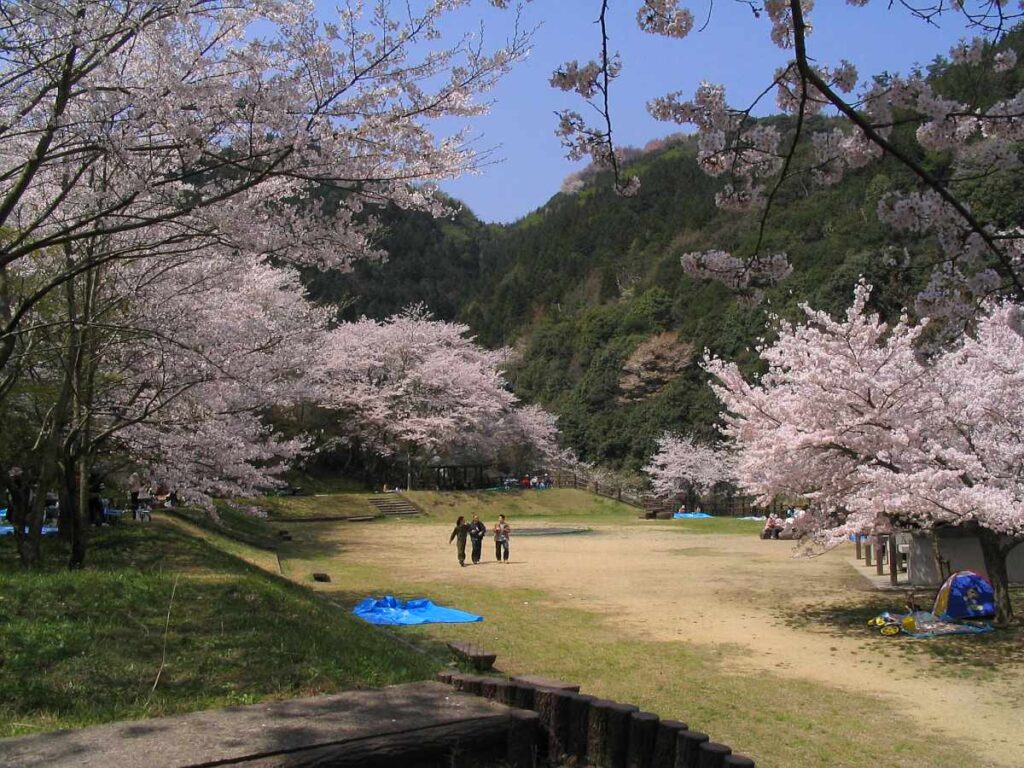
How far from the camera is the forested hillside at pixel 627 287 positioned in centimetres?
4856

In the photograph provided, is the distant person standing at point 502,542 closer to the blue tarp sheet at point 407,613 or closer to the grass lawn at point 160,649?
the blue tarp sheet at point 407,613

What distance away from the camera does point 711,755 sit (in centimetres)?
391

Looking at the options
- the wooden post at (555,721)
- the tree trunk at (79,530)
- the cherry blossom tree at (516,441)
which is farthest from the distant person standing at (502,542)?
the cherry blossom tree at (516,441)

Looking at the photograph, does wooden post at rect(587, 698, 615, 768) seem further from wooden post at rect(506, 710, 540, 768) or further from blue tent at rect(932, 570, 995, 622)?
blue tent at rect(932, 570, 995, 622)

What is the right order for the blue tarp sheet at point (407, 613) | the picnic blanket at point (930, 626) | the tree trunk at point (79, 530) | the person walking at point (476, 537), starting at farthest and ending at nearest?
1. the person walking at point (476, 537)
2. the blue tarp sheet at point (407, 613)
3. the picnic blanket at point (930, 626)
4. the tree trunk at point (79, 530)

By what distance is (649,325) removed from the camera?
62969mm

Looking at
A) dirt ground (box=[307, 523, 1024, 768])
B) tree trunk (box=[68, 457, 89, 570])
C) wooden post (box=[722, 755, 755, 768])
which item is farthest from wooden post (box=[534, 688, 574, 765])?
tree trunk (box=[68, 457, 89, 570])

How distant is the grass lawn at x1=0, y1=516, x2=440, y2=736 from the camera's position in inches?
183

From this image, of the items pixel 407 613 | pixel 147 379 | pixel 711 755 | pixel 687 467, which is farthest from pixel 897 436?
pixel 687 467

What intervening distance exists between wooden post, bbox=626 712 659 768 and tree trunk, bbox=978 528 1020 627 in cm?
899

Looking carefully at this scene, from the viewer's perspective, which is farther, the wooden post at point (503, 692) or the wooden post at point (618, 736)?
the wooden post at point (503, 692)

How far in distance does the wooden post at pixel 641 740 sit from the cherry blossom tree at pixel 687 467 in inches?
1611

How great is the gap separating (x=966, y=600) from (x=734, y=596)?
13.5 feet

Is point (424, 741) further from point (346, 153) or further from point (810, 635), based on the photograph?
point (810, 635)
